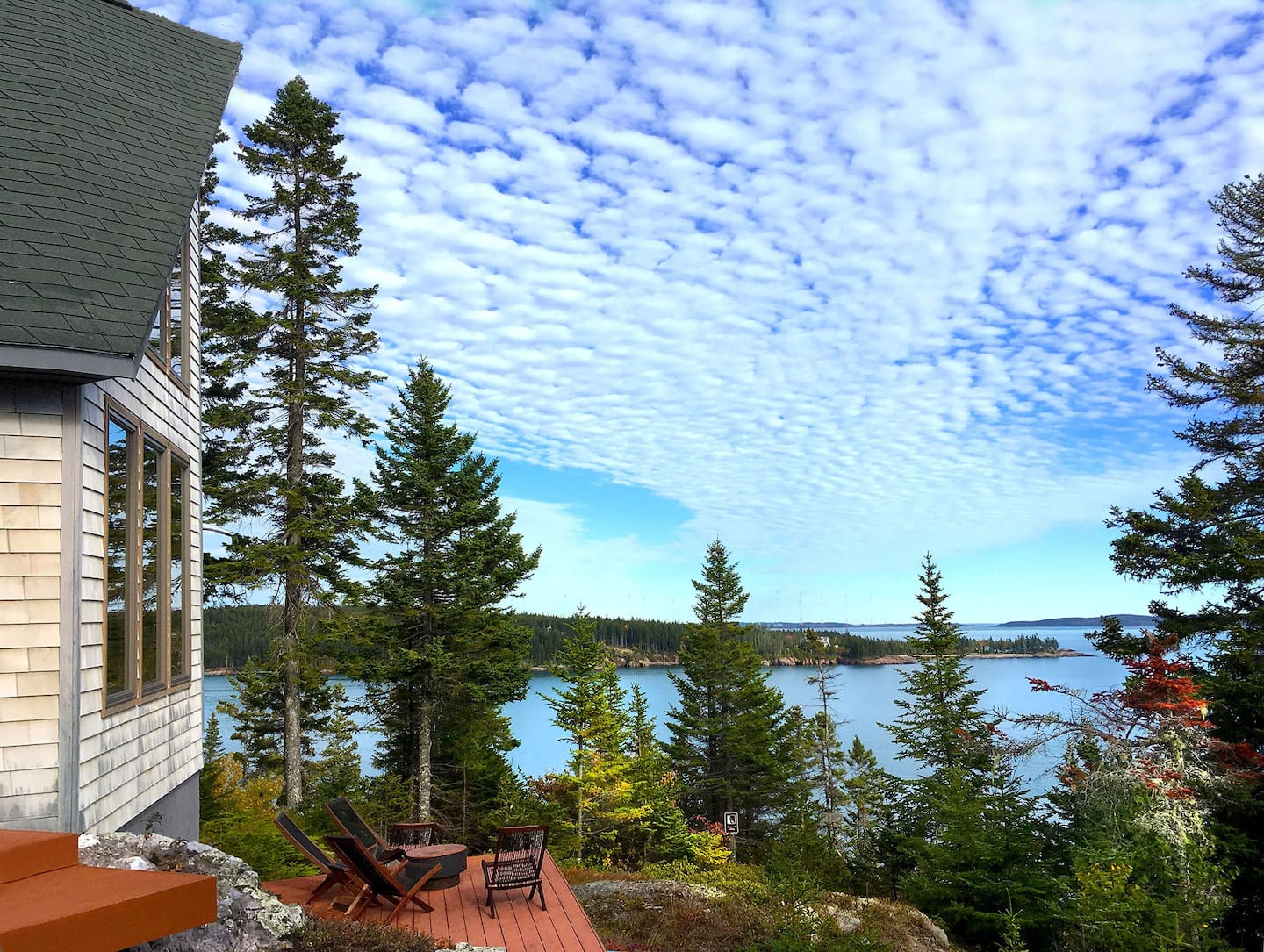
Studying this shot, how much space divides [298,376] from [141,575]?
1324 centimetres

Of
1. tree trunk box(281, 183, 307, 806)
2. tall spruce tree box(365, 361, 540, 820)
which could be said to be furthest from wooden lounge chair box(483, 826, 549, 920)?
tall spruce tree box(365, 361, 540, 820)

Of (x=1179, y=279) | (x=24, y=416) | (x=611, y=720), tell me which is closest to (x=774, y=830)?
(x=611, y=720)

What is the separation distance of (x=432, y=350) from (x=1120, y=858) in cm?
2056

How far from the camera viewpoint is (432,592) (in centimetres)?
2183

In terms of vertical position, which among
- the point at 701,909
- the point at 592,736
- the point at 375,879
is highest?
the point at 375,879

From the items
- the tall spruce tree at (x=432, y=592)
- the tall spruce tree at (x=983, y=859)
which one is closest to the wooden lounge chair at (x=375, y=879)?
the tall spruce tree at (x=983, y=859)

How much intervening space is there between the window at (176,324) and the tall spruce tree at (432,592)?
42.6 ft

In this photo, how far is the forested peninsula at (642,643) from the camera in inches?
765

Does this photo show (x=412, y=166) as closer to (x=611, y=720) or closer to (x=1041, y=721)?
(x=1041, y=721)

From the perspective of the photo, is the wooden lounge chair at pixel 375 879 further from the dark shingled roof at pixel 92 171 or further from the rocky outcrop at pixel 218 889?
the dark shingled roof at pixel 92 171

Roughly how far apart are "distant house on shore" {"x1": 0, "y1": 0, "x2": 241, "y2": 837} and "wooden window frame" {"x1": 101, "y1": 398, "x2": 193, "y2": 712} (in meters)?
0.03

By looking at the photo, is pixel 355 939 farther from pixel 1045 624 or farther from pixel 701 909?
pixel 1045 624

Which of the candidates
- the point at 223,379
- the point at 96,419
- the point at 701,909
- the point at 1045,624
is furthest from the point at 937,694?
the point at 1045,624

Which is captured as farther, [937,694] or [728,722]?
[728,722]
